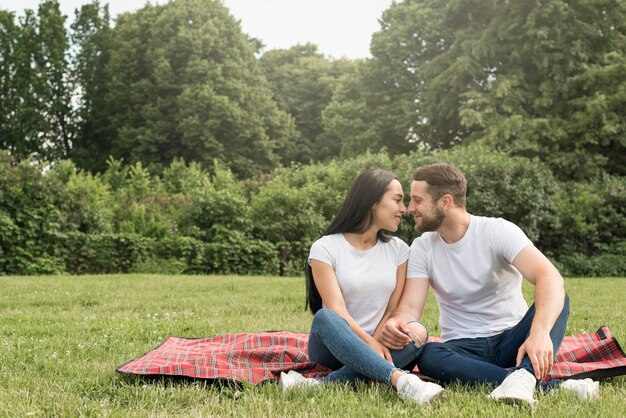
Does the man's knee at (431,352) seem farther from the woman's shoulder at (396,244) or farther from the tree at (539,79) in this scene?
the tree at (539,79)

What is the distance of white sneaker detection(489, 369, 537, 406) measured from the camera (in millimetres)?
3379

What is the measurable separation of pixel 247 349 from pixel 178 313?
3187mm

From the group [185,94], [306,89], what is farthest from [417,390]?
[306,89]

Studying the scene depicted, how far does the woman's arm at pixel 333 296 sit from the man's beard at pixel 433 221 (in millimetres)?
699

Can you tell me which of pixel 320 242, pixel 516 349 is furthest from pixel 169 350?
pixel 516 349

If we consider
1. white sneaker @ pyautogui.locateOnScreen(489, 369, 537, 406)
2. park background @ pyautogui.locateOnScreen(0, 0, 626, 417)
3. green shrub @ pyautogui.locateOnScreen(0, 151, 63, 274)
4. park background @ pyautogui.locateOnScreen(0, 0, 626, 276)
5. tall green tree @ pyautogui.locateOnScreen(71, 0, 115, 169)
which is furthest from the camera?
tall green tree @ pyautogui.locateOnScreen(71, 0, 115, 169)

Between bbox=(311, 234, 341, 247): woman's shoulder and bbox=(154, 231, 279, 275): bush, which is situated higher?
bbox=(311, 234, 341, 247): woman's shoulder

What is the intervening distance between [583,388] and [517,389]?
1.78ft

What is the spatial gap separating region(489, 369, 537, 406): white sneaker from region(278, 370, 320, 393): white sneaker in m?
1.07

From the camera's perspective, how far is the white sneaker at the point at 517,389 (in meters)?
3.38

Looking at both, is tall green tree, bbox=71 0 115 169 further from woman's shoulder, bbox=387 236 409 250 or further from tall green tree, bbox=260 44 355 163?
woman's shoulder, bbox=387 236 409 250

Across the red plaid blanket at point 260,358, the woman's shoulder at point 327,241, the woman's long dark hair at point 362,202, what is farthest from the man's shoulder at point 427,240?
the red plaid blanket at point 260,358

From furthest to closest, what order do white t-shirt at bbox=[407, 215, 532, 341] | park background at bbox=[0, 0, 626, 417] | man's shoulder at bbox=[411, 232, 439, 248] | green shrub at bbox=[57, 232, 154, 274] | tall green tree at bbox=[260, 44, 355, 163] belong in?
1. tall green tree at bbox=[260, 44, 355, 163]
2. green shrub at bbox=[57, 232, 154, 274]
3. park background at bbox=[0, 0, 626, 417]
4. man's shoulder at bbox=[411, 232, 439, 248]
5. white t-shirt at bbox=[407, 215, 532, 341]

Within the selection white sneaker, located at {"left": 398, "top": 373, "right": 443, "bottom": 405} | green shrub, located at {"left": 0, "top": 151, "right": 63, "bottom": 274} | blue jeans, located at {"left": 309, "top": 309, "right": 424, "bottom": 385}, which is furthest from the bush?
white sneaker, located at {"left": 398, "top": 373, "right": 443, "bottom": 405}
